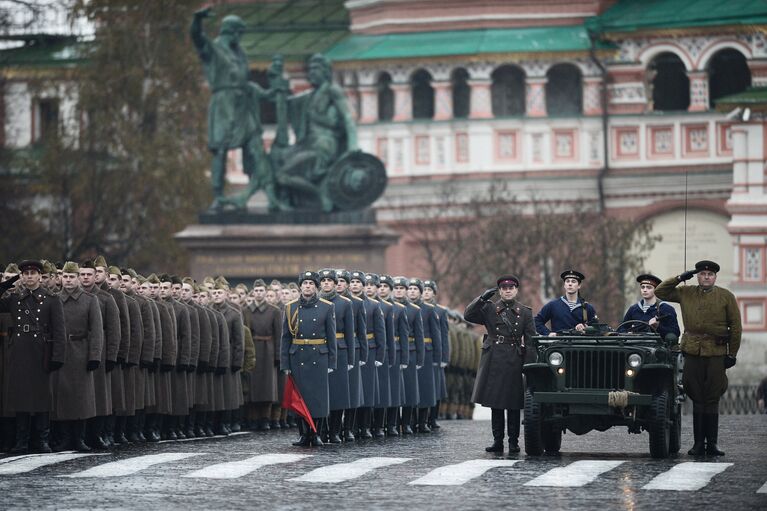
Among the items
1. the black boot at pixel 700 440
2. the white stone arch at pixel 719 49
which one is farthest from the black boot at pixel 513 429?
the white stone arch at pixel 719 49

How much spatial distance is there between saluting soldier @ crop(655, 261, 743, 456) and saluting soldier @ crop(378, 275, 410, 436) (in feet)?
15.5

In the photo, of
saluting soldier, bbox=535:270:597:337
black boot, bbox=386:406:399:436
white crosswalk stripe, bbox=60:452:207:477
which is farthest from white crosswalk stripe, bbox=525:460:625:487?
black boot, bbox=386:406:399:436

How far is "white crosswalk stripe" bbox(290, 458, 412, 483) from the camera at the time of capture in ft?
61.1

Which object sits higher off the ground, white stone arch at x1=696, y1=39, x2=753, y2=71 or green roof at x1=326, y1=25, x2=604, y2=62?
green roof at x1=326, y1=25, x2=604, y2=62

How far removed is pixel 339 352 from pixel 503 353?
7.66 ft

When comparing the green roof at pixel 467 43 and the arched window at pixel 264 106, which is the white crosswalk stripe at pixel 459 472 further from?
the arched window at pixel 264 106

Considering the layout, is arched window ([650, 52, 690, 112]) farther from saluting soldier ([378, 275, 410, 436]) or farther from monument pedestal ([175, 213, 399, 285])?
saluting soldier ([378, 275, 410, 436])

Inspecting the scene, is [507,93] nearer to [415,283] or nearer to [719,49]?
[719,49]

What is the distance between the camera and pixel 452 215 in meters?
55.4

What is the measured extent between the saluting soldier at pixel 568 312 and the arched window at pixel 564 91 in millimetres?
34592

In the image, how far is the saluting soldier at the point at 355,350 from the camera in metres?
24.3

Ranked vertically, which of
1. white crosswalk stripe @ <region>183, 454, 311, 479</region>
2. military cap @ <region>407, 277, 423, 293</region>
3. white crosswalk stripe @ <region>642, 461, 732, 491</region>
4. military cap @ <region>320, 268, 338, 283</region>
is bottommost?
white crosswalk stripe @ <region>642, 461, 732, 491</region>

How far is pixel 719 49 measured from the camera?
5500 centimetres

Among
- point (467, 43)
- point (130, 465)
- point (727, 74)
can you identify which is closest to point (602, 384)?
point (130, 465)
